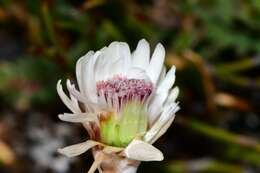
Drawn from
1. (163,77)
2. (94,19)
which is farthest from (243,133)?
(163,77)

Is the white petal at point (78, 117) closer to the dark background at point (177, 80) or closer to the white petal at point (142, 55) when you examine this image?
the white petal at point (142, 55)

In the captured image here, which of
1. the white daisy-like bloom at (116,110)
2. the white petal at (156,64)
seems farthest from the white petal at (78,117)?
the white petal at (156,64)

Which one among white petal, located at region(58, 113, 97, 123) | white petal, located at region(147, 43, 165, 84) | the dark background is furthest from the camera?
the dark background

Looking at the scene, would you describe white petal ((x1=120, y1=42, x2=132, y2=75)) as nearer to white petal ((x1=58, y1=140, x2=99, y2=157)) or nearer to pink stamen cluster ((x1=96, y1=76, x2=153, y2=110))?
pink stamen cluster ((x1=96, y1=76, x2=153, y2=110))

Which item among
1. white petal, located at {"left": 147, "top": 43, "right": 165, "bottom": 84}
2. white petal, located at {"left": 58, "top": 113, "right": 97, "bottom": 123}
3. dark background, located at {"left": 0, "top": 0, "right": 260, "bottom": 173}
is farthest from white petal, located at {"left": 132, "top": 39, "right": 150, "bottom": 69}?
dark background, located at {"left": 0, "top": 0, "right": 260, "bottom": 173}

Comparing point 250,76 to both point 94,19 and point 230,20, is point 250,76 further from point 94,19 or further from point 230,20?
point 94,19

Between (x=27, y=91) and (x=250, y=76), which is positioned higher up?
(x=250, y=76)
